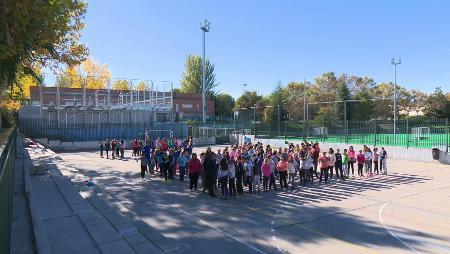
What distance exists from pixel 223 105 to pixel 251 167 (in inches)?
2501

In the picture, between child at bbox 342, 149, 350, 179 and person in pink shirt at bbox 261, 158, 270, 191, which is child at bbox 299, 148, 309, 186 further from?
child at bbox 342, 149, 350, 179

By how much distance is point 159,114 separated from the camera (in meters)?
47.8

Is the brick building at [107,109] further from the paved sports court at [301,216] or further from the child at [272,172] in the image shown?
the child at [272,172]

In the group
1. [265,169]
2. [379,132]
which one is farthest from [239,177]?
[379,132]

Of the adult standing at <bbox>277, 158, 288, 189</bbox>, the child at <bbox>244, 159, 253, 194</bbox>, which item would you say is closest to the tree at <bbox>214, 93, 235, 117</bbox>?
the adult standing at <bbox>277, 158, 288, 189</bbox>

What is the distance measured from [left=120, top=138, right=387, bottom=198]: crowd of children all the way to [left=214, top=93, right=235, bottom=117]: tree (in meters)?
57.1

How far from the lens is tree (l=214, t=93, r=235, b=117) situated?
77.7 meters

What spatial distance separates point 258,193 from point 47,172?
9.32 m

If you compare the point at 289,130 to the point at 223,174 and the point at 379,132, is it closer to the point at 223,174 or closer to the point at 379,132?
the point at 379,132

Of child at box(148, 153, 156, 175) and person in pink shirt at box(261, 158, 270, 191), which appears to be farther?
child at box(148, 153, 156, 175)

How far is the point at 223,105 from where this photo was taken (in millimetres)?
78500

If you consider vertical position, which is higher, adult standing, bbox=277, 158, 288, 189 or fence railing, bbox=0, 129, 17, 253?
fence railing, bbox=0, 129, 17, 253

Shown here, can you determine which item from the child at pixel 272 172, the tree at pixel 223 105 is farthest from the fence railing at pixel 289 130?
the tree at pixel 223 105

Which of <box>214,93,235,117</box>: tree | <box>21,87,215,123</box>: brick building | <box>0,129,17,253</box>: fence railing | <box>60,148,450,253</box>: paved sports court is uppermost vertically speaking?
<box>214,93,235,117</box>: tree
